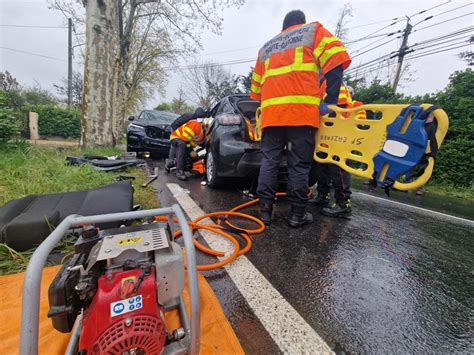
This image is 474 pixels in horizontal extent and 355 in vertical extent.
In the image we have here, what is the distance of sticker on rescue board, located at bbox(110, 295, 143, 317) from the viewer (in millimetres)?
763

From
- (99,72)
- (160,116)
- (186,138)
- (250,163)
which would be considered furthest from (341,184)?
(160,116)

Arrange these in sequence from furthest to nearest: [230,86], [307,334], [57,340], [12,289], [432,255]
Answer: [230,86], [432,255], [12,289], [307,334], [57,340]

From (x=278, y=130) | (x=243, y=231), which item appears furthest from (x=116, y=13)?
(x=243, y=231)

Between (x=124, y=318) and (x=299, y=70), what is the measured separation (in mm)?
2226

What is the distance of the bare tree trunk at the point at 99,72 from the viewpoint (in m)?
5.23

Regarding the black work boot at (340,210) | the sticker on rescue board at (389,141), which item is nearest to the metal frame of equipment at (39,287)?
the sticker on rescue board at (389,141)

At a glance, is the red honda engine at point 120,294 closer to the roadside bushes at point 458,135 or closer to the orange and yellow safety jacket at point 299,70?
the orange and yellow safety jacket at point 299,70

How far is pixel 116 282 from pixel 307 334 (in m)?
0.92

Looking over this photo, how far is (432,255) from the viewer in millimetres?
2062

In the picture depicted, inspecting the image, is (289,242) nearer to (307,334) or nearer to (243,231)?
(243,231)

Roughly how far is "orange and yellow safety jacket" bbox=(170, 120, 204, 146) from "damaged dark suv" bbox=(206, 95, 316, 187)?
3.08 feet

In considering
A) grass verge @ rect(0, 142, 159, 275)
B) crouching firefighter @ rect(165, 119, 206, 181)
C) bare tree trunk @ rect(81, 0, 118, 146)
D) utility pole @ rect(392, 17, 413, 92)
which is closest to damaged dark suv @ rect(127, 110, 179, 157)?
bare tree trunk @ rect(81, 0, 118, 146)

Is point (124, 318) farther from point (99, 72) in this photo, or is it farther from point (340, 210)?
point (99, 72)

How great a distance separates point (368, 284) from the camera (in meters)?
1.59
